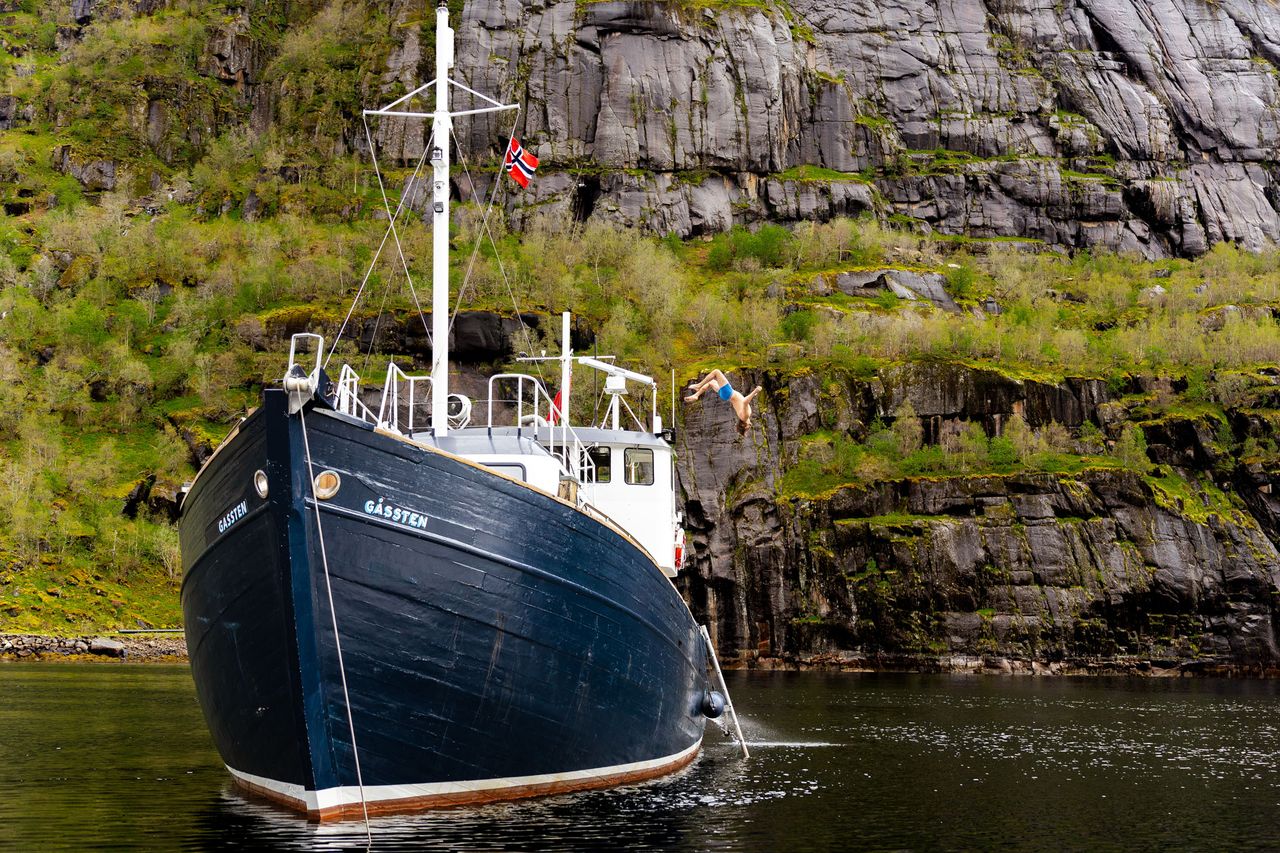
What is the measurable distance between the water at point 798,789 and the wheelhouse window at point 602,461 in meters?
7.75

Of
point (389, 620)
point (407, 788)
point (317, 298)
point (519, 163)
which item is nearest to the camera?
point (389, 620)

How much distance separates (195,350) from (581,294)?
3598 cm

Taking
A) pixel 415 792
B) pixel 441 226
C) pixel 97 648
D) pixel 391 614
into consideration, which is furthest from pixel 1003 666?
pixel 391 614

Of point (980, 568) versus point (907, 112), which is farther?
point (907, 112)

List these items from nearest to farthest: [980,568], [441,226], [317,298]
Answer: [441,226], [980,568], [317,298]

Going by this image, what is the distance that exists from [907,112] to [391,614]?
142 metres

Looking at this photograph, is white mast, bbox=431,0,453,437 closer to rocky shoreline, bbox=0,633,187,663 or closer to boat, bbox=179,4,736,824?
boat, bbox=179,4,736,824

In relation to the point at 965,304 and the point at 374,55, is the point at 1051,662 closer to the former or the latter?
the point at 965,304

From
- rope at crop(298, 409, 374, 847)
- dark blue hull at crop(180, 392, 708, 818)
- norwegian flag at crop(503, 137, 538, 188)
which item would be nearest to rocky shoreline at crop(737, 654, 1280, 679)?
norwegian flag at crop(503, 137, 538, 188)

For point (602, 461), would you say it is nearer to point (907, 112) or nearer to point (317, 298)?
point (317, 298)

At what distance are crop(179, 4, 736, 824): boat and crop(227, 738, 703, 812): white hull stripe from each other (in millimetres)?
35

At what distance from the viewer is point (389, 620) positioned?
19.5m

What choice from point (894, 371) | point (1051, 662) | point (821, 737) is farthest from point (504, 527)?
point (894, 371)

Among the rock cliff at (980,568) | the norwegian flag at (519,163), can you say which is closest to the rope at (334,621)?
the norwegian flag at (519,163)
